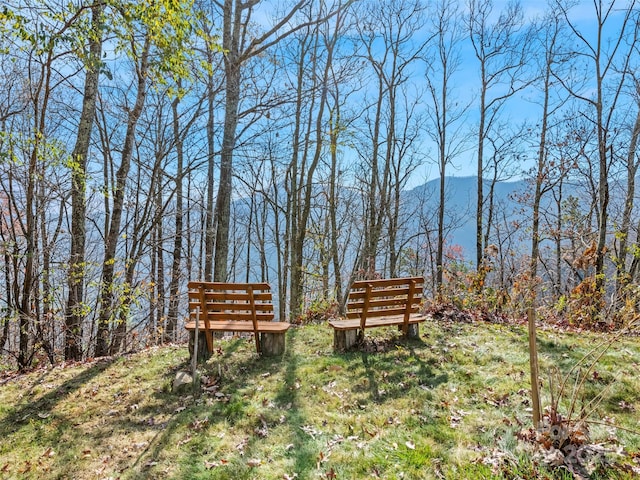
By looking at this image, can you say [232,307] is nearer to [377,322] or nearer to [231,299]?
[231,299]

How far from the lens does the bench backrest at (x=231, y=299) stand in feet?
18.4

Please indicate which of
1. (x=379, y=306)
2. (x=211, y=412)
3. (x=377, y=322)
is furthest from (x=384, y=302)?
(x=211, y=412)

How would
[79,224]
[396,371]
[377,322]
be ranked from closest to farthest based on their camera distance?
[396,371], [377,322], [79,224]

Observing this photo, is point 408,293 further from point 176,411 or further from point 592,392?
point 176,411

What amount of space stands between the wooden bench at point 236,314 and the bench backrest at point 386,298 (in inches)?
49.4

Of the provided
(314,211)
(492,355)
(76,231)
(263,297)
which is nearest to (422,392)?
(492,355)

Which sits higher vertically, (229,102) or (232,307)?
(229,102)

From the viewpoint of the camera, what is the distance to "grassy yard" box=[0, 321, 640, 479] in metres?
3.27

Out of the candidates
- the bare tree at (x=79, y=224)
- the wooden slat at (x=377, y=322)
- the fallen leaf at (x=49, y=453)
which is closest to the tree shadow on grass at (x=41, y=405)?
the fallen leaf at (x=49, y=453)

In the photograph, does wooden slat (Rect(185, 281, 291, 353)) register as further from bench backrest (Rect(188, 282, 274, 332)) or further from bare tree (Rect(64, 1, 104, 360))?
bare tree (Rect(64, 1, 104, 360))

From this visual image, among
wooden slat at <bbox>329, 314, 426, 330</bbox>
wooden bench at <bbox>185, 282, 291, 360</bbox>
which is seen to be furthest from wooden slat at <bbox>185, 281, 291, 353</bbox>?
wooden slat at <bbox>329, 314, 426, 330</bbox>

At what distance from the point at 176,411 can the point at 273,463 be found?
1773 millimetres

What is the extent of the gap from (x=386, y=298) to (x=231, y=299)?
253 centimetres

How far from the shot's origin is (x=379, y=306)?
6102 mm
